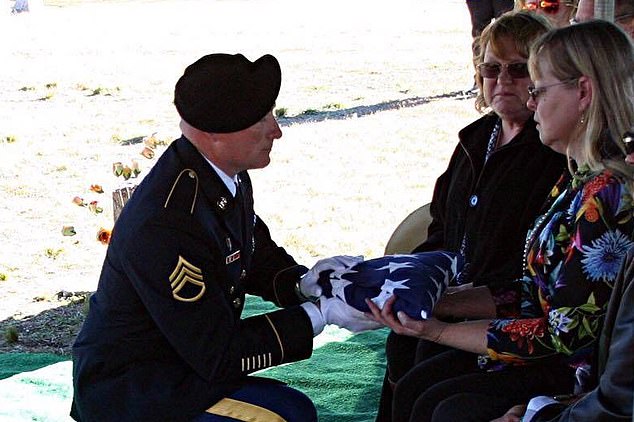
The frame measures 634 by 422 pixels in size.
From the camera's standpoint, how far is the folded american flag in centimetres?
258

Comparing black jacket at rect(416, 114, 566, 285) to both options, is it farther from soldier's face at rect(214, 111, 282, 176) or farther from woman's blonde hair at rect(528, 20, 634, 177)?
soldier's face at rect(214, 111, 282, 176)

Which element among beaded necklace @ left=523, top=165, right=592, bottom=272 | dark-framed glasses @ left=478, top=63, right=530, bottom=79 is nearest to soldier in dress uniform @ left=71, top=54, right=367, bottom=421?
beaded necklace @ left=523, top=165, right=592, bottom=272

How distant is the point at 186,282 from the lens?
236 cm

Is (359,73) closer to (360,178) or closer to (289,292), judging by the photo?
(360,178)

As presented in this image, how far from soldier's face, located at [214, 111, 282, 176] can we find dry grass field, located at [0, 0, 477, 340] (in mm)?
2530

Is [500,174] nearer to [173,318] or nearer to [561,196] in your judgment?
[561,196]

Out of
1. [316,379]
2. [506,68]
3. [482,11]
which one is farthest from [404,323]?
[482,11]

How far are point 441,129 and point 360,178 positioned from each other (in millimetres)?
2034

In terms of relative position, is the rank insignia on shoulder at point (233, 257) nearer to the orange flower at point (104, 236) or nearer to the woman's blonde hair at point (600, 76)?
the woman's blonde hair at point (600, 76)

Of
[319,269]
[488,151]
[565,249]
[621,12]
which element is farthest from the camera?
[621,12]

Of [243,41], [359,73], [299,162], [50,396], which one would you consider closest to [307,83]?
[359,73]

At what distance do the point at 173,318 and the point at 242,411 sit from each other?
13.8 inches

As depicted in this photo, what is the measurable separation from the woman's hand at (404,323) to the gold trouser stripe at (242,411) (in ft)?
1.25

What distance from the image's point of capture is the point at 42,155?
9859mm
